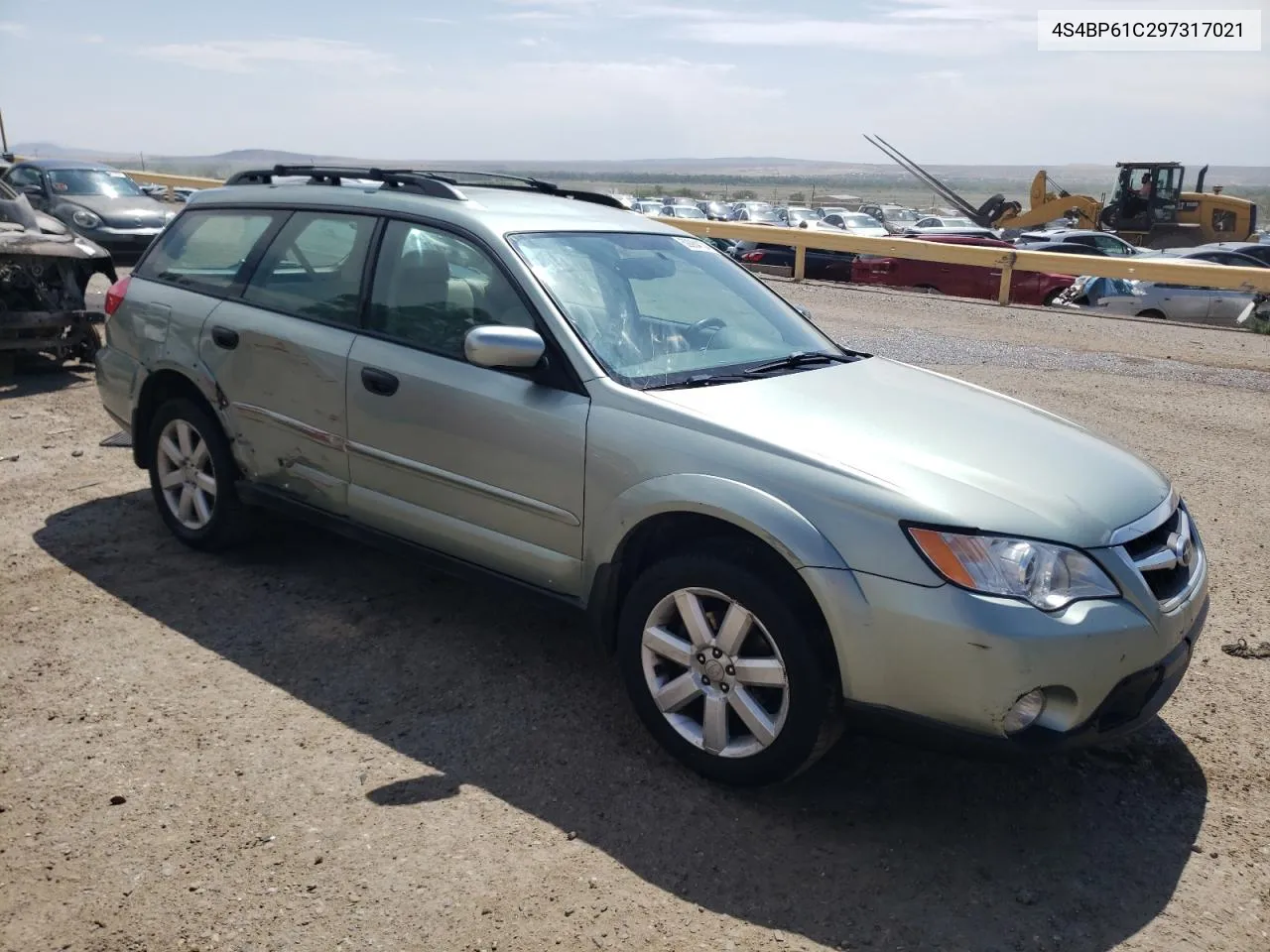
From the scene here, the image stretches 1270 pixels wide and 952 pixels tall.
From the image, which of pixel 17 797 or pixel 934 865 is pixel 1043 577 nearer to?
pixel 934 865

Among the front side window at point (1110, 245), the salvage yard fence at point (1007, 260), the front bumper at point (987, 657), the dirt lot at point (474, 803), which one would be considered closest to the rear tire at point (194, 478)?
the dirt lot at point (474, 803)

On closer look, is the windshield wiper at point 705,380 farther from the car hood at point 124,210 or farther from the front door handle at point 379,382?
the car hood at point 124,210

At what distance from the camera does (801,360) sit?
4.34 meters

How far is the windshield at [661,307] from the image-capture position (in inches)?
156

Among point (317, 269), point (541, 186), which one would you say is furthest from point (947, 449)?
point (317, 269)

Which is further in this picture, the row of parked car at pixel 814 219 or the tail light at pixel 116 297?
the row of parked car at pixel 814 219

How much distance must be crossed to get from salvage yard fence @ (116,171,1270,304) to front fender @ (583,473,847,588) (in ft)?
29.1

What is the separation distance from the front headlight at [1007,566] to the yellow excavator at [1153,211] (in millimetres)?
34878

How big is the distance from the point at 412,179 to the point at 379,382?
3.19 feet

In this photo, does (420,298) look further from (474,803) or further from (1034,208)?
(1034,208)

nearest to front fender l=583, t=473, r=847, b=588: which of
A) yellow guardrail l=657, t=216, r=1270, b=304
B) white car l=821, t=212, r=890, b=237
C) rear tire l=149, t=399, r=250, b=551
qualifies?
rear tire l=149, t=399, r=250, b=551

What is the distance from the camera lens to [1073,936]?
2896 millimetres

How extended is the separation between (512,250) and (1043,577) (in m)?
2.20

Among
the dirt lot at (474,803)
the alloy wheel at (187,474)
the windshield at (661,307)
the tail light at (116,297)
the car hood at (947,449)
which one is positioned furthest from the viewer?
the tail light at (116,297)
